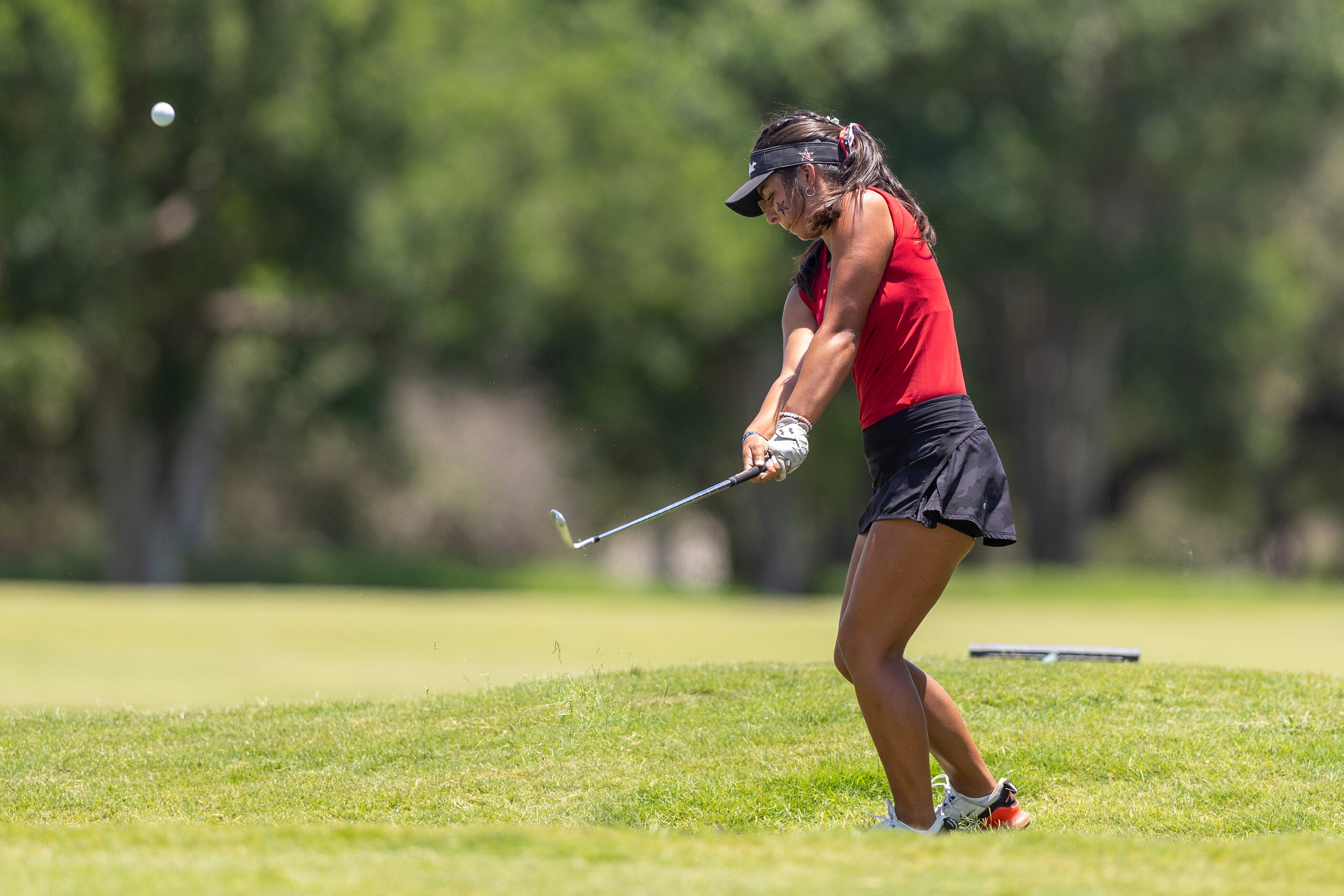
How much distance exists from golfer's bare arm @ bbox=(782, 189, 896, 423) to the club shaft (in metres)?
0.26

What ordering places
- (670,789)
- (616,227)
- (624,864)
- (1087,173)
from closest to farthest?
(624,864), (670,789), (616,227), (1087,173)

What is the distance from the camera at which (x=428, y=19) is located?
1276 inches

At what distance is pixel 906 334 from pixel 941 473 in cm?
45

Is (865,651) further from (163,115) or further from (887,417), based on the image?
(163,115)

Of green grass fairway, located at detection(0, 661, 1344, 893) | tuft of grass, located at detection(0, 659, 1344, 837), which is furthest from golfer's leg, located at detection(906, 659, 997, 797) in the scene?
tuft of grass, located at detection(0, 659, 1344, 837)

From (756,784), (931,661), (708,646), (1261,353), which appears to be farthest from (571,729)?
(1261,353)

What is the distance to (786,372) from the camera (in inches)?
219

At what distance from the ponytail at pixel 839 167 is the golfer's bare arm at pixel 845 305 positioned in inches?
3.8

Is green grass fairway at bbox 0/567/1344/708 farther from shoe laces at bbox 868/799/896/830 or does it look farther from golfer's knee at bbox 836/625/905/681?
golfer's knee at bbox 836/625/905/681

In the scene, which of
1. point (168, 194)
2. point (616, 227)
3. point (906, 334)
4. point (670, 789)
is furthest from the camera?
point (616, 227)

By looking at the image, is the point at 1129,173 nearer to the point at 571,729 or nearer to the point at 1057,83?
the point at 1057,83

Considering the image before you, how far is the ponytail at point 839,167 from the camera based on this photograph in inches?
205

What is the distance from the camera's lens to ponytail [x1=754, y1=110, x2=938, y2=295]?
205 inches

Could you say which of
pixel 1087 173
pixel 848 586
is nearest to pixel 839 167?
pixel 848 586
